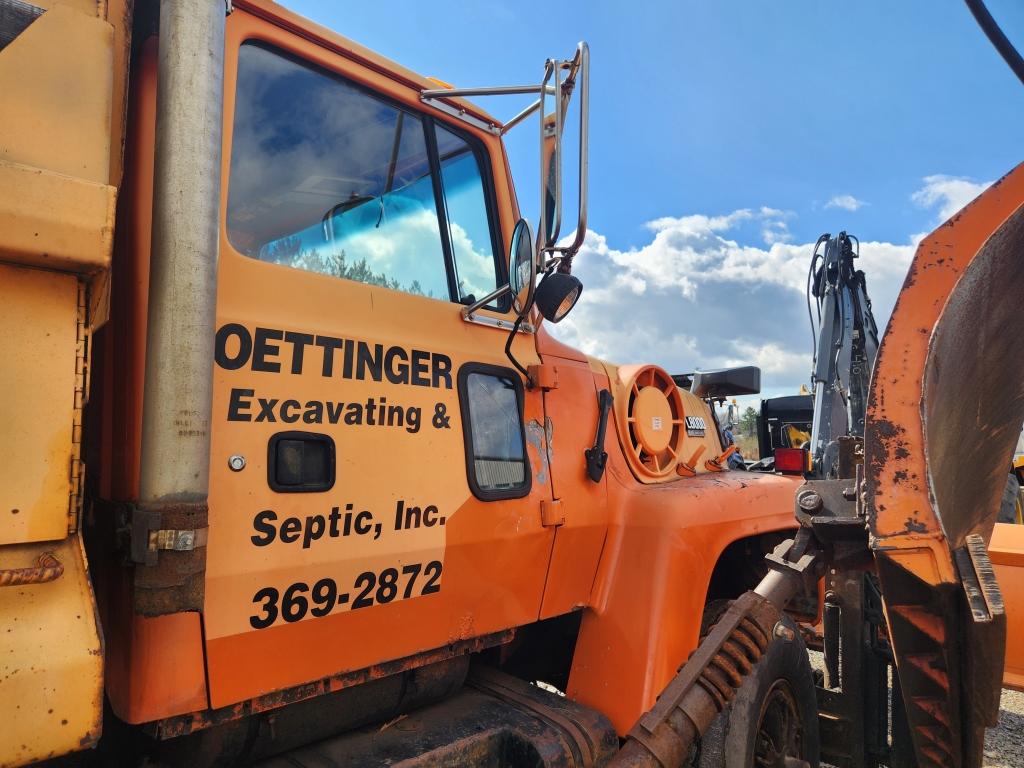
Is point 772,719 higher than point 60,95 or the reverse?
the reverse

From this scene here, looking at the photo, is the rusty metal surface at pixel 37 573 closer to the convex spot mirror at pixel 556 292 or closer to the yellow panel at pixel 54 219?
the yellow panel at pixel 54 219

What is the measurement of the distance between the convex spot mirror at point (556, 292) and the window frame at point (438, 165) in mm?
301

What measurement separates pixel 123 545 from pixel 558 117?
56.1 inches

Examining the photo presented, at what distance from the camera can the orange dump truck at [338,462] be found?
122 cm

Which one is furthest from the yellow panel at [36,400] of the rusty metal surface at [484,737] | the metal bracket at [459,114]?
the metal bracket at [459,114]

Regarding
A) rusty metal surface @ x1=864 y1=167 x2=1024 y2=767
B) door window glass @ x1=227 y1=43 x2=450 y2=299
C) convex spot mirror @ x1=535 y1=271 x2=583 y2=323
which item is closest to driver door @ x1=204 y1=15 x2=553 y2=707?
door window glass @ x1=227 y1=43 x2=450 y2=299

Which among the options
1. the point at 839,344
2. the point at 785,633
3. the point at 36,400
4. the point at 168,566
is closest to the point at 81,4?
the point at 36,400

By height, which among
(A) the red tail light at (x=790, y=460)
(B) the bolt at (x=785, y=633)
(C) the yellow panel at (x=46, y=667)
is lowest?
(B) the bolt at (x=785, y=633)

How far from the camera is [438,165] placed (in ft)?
7.38

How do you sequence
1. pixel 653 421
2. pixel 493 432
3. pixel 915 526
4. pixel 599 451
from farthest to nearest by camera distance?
pixel 653 421 < pixel 599 451 < pixel 493 432 < pixel 915 526

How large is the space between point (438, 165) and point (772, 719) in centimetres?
242

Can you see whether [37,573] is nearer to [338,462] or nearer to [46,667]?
[46,667]

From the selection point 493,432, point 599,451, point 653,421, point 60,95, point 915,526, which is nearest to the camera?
point 60,95

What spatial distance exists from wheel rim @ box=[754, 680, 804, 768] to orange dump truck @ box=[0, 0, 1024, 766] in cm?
27
